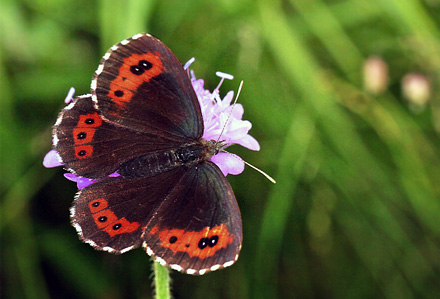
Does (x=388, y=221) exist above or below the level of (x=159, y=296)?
below

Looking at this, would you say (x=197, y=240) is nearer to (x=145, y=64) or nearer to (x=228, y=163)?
(x=228, y=163)

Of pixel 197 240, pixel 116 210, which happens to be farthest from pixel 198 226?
pixel 116 210

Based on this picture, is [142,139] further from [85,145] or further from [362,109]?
[362,109]

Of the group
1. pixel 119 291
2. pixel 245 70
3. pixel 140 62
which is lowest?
pixel 119 291

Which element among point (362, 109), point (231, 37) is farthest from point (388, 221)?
point (231, 37)

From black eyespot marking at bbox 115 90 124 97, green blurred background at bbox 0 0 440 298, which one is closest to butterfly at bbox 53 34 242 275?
black eyespot marking at bbox 115 90 124 97

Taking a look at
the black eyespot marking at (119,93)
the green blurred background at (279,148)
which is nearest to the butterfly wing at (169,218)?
the black eyespot marking at (119,93)

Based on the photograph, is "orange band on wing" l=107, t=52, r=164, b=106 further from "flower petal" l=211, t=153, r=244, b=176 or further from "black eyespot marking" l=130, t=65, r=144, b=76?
"flower petal" l=211, t=153, r=244, b=176
